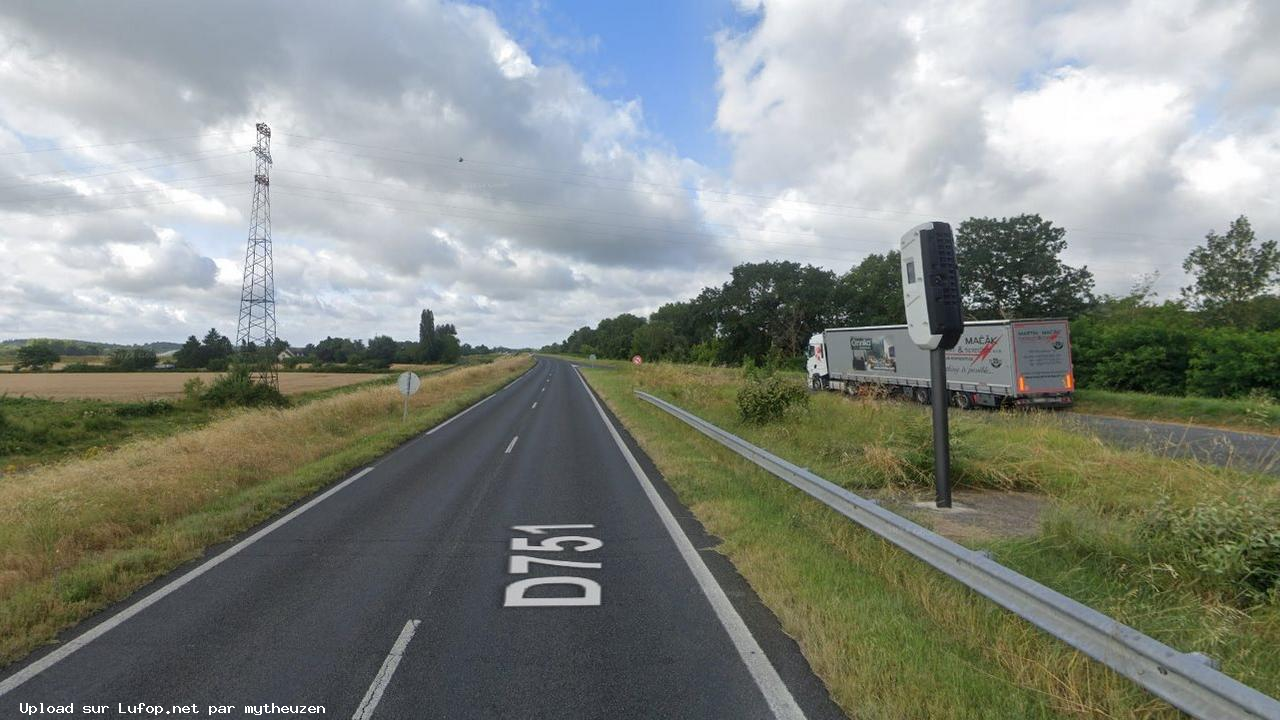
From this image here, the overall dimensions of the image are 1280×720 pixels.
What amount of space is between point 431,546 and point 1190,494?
791cm

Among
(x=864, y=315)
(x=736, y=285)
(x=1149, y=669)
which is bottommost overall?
(x=1149, y=669)

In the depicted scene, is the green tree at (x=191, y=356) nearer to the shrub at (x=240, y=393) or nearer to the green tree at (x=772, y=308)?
the shrub at (x=240, y=393)

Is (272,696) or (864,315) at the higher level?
(864,315)

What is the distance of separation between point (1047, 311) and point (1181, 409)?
110ft

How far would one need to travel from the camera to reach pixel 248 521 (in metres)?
7.94

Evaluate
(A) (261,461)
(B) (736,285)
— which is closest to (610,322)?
(B) (736,285)

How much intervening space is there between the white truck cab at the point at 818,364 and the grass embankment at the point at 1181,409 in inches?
486

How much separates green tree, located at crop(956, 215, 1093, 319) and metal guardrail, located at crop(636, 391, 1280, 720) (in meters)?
51.4

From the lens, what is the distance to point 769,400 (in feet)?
50.3

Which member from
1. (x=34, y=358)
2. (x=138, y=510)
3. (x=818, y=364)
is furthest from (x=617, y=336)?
(x=138, y=510)

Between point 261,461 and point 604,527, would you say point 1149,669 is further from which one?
point 261,461

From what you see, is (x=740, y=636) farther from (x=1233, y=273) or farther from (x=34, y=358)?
(x=34, y=358)

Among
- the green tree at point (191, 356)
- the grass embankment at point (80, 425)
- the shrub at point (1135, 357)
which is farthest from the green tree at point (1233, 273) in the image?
the green tree at point (191, 356)

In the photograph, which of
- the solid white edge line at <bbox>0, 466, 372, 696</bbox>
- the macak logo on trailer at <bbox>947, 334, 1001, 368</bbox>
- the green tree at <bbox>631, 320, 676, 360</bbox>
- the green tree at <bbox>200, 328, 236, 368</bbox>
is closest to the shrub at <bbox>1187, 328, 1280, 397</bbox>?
the macak logo on trailer at <bbox>947, 334, 1001, 368</bbox>
